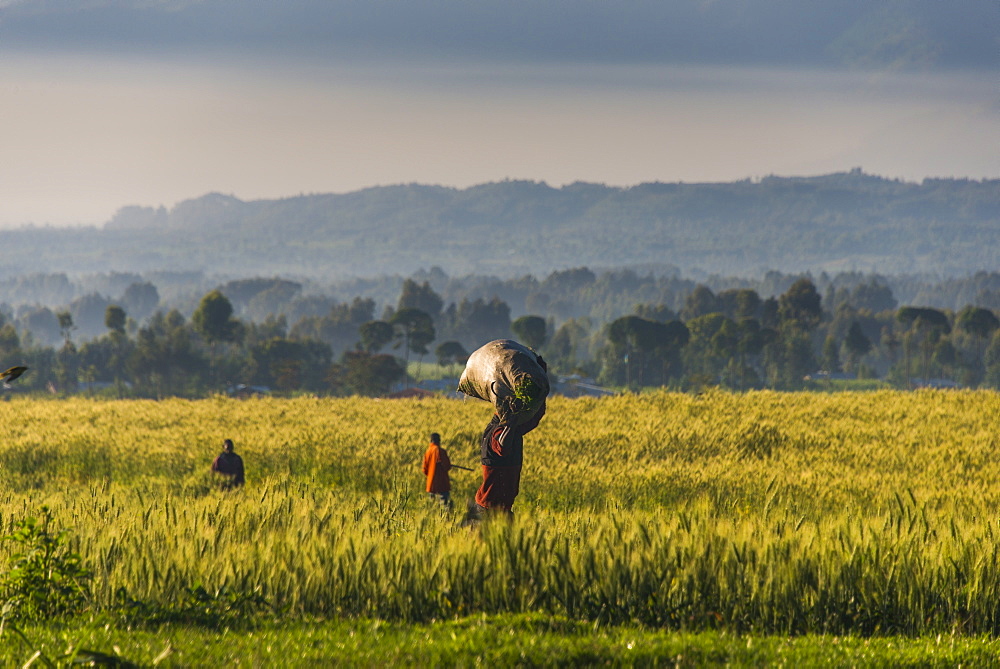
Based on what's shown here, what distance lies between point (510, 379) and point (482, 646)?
4.00m

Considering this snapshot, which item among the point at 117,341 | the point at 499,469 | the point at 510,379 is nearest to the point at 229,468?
the point at 499,469

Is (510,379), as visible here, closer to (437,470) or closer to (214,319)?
(437,470)

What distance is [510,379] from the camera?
11898mm

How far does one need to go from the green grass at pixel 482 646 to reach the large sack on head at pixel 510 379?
2941mm

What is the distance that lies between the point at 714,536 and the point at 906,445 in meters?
17.4

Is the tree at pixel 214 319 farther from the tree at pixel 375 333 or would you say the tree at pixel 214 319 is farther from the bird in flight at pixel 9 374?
the bird in flight at pixel 9 374

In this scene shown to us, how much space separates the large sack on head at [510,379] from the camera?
38.8 feet

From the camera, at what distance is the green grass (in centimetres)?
→ 833

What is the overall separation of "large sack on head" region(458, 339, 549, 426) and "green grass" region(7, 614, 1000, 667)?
294 cm

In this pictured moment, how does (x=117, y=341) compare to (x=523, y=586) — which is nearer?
(x=523, y=586)

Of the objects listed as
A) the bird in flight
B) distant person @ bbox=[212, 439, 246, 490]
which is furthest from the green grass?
distant person @ bbox=[212, 439, 246, 490]

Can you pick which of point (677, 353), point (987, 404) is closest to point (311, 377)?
point (677, 353)

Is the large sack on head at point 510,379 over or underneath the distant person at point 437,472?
over

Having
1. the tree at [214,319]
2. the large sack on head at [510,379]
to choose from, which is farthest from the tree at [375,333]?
the large sack on head at [510,379]
